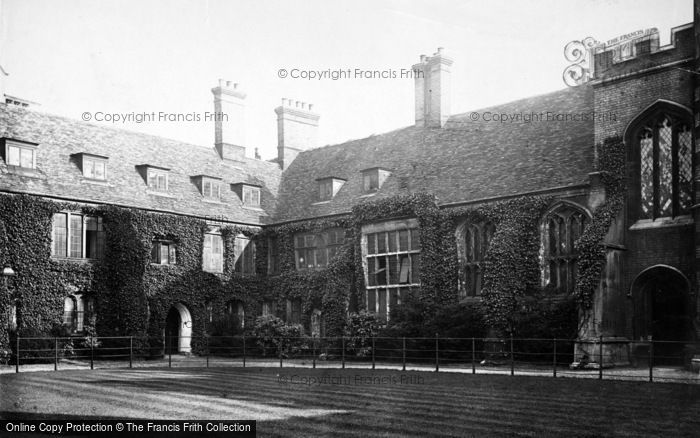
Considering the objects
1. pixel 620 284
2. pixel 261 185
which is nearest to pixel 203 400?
pixel 620 284

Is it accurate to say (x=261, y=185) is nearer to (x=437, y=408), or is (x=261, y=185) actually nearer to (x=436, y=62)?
(x=436, y=62)

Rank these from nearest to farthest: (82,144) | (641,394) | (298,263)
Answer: (641,394), (82,144), (298,263)

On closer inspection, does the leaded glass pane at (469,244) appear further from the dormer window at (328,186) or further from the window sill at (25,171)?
the window sill at (25,171)

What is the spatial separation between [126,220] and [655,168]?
1864 cm

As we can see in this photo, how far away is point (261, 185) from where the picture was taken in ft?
118

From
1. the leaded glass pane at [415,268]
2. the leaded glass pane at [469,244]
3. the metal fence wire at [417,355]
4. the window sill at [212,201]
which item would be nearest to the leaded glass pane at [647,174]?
the metal fence wire at [417,355]

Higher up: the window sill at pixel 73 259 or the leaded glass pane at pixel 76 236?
the leaded glass pane at pixel 76 236

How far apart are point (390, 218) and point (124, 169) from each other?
10837 mm

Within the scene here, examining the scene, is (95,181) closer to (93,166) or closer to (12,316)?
(93,166)

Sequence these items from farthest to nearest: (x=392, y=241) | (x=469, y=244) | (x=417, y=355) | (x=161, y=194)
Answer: (x=161, y=194), (x=392, y=241), (x=469, y=244), (x=417, y=355)

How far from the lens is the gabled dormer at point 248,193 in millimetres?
35053

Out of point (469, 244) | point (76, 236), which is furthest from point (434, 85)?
point (76, 236)

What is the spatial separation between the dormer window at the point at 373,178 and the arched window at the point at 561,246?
8193mm

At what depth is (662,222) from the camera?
21609mm
